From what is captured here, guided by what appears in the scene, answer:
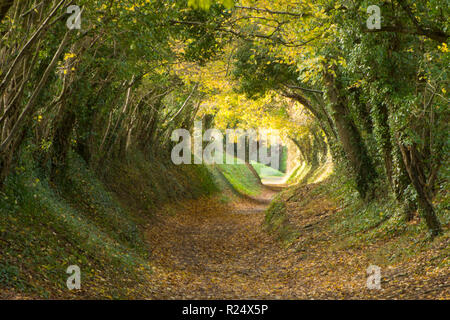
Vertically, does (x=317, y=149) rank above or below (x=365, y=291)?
above

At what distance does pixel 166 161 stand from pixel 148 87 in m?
9.53

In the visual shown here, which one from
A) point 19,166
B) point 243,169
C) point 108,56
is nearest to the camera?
point 19,166

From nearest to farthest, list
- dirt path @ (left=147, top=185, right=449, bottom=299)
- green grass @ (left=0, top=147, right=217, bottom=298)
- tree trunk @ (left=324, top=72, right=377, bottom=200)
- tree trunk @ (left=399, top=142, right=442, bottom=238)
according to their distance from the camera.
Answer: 1. green grass @ (left=0, top=147, right=217, bottom=298)
2. dirt path @ (left=147, top=185, right=449, bottom=299)
3. tree trunk @ (left=399, top=142, right=442, bottom=238)
4. tree trunk @ (left=324, top=72, right=377, bottom=200)

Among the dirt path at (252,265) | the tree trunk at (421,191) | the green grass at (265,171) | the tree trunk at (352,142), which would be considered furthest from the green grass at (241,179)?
the green grass at (265,171)

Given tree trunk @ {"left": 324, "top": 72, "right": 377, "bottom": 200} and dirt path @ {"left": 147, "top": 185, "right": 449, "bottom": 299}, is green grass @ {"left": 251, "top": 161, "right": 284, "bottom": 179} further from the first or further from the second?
tree trunk @ {"left": 324, "top": 72, "right": 377, "bottom": 200}

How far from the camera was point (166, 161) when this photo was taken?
96.5 ft

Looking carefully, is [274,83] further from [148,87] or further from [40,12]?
[40,12]

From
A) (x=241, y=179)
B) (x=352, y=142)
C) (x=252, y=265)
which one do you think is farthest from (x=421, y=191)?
(x=241, y=179)

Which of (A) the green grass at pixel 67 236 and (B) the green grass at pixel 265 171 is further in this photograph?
(B) the green grass at pixel 265 171

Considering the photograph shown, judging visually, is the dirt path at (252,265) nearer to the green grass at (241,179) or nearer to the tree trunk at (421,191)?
the tree trunk at (421,191)

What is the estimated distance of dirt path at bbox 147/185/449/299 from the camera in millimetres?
9242

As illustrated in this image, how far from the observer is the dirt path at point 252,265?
9.24m

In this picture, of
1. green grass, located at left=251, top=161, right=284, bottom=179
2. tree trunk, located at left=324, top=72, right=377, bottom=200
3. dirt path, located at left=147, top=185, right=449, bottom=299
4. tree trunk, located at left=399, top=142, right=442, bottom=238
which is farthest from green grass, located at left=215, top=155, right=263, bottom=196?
green grass, located at left=251, top=161, right=284, bottom=179
